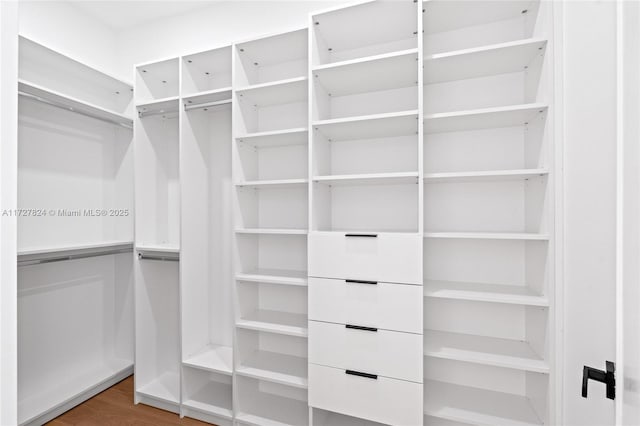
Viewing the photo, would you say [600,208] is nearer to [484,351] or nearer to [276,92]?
[484,351]

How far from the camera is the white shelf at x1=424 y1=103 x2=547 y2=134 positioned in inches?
57.5

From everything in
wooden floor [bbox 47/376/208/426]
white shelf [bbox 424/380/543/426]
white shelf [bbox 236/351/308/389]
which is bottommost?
wooden floor [bbox 47/376/208/426]

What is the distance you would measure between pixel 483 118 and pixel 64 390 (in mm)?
3258

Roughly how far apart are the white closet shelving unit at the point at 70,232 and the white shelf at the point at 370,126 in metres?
1.70

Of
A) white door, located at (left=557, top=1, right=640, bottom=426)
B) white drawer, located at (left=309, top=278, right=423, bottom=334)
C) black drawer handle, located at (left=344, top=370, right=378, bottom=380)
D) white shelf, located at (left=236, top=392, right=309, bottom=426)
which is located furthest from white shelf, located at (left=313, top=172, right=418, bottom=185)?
white shelf, located at (left=236, top=392, right=309, bottom=426)

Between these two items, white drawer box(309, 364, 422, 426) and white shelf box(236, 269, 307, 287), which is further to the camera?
white shelf box(236, 269, 307, 287)

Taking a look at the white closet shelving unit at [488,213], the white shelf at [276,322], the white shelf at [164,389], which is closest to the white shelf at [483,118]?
the white closet shelving unit at [488,213]

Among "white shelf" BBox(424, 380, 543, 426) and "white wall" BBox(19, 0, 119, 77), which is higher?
"white wall" BBox(19, 0, 119, 77)

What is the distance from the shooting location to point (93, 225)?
2469mm

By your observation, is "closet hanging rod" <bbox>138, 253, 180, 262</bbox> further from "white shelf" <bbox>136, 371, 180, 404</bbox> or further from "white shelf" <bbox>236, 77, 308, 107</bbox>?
"white shelf" <bbox>236, 77, 308, 107</bbox>

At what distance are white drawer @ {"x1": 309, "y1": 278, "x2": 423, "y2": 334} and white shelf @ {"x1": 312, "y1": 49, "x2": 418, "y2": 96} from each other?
1167 mm

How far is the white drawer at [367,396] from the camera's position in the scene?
152cm

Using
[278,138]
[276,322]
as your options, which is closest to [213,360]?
[276,322]

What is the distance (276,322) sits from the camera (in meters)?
1.95
